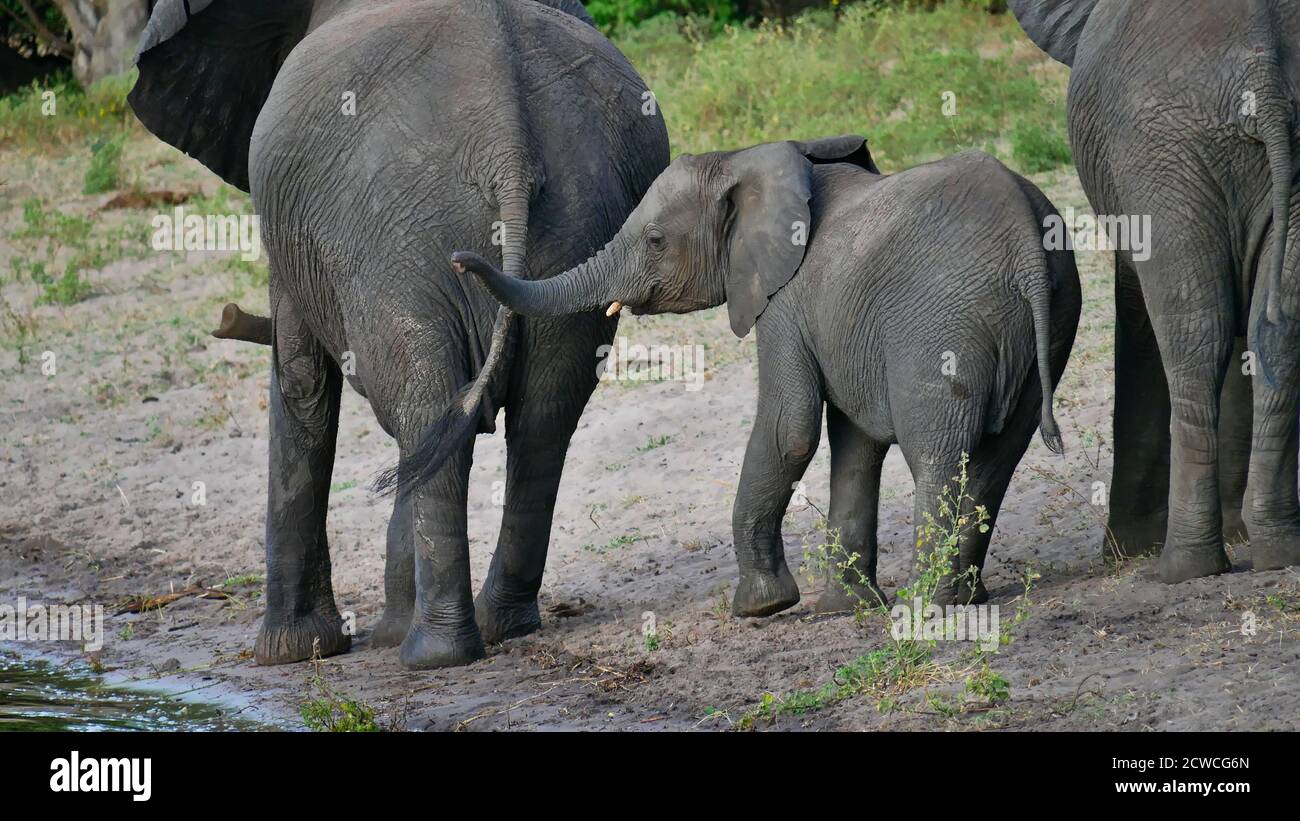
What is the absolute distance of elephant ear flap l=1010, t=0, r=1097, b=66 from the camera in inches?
289

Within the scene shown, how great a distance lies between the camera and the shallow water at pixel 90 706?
6910 millimetres

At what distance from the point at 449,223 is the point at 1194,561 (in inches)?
106

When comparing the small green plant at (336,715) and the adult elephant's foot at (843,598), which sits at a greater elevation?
the adult elephant's foot at (843,598)

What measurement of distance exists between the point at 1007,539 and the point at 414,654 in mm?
2462

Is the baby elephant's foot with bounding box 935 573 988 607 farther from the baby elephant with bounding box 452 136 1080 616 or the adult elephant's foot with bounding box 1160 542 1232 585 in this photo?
the adult elephant's foot with bounding box 1160 542 1232 585

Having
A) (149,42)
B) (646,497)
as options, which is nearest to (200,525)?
(646,497)

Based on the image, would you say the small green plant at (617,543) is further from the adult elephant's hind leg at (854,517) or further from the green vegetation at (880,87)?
the green vegetation at (880,87)

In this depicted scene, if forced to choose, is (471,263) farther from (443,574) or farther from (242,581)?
(242,581)

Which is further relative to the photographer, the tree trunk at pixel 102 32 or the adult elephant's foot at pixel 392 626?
the tree trunk at pixel 102 32

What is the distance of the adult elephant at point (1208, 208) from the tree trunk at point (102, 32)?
17.5m

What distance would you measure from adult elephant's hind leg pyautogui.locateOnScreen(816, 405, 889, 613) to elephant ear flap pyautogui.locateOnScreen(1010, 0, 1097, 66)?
5.67ft

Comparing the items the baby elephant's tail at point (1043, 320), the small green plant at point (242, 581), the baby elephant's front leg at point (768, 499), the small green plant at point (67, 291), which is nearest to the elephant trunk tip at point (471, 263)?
the baby elephant's front leg at point (768, 499)
